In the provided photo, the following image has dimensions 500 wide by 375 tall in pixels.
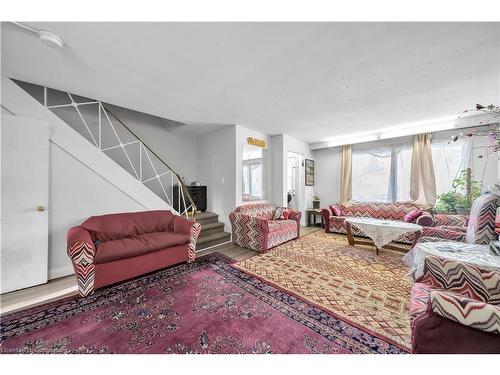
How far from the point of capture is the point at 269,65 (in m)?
2.01

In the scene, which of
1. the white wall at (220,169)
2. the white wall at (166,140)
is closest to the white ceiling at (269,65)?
the white wall at (220,169)

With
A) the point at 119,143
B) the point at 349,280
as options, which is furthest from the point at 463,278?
the point at 119,143

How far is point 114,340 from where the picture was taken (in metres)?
1.39

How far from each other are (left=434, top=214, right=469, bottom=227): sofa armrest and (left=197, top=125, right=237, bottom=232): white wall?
3913 mm

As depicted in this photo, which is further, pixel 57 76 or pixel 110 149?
pixel 110 149

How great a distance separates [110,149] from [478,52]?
5.50 metres

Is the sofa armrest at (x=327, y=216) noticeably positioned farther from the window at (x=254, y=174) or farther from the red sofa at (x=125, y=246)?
the red sofa at (x=125, y=246)

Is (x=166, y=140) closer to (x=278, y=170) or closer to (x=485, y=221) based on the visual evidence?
(x=278, y=170)

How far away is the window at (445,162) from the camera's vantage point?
12.8 feet

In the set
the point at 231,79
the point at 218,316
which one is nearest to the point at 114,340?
the point at 218,316

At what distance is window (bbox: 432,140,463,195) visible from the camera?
3.90 m

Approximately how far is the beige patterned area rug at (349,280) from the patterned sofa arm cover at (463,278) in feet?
1.63

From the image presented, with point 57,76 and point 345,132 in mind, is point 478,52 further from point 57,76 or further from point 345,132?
point 57,76

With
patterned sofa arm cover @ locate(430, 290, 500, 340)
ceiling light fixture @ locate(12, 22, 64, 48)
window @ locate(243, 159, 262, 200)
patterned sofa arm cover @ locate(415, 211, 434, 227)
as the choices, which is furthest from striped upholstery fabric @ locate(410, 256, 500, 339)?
window @ locate(243, 159, 262, 200)
